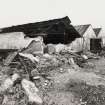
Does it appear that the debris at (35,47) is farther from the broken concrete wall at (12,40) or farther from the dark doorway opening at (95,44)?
the dark doorway opening at (95,44)

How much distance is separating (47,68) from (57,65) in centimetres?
102

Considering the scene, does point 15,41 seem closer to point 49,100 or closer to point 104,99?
point 49,100

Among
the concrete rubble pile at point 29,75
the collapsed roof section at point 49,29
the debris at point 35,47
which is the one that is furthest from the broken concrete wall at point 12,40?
the collapsed roof section at point 49,29

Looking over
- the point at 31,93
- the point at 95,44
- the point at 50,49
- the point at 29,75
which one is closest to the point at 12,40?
the point at 50,49

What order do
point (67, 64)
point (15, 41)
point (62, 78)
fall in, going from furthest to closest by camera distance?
1. point (15, 41)
2. point (67, 64)
3. point (62, 78)

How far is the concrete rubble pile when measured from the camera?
557 centimetres

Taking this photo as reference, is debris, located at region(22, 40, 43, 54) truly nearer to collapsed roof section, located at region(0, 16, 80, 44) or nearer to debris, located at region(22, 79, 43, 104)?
collapsed roof section, located at region(0, 16, 80, 44)

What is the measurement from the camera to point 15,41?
13242 mm

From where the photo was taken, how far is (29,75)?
25.7 feet

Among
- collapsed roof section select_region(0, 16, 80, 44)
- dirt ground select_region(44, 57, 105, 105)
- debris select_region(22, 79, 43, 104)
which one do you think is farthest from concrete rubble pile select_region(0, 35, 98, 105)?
collapsed roof section select_region(0, 16, 80, 44)

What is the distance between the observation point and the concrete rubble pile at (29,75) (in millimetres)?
5574

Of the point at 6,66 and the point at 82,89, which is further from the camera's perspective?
the point at 6,66

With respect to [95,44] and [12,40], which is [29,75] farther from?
[95,44]

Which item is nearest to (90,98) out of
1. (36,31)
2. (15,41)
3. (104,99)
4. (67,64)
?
(104,99)
